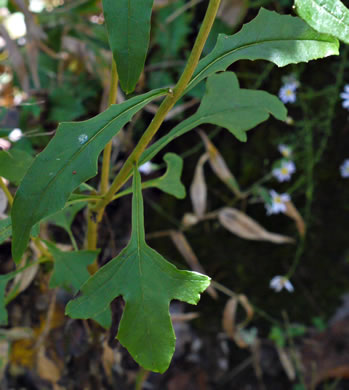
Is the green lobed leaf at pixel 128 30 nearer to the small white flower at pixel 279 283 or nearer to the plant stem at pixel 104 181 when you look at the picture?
the plant stem at pixel 104 181

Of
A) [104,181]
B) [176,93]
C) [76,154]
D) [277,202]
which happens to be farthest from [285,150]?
[76,154]

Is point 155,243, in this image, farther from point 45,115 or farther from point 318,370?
point 318,370

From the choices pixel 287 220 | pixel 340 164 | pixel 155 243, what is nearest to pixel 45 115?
pixel 155 243

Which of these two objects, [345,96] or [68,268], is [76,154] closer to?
[68,268]

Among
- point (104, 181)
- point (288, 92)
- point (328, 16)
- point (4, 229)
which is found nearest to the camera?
point (328, 16)

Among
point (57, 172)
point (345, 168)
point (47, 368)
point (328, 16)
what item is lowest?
point (47, 368)

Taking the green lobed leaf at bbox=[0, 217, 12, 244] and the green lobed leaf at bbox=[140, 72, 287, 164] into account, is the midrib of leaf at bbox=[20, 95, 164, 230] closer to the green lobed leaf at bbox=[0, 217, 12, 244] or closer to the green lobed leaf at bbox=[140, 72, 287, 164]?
the green lobed leaf at bbox=[0, 217, 12, 244]

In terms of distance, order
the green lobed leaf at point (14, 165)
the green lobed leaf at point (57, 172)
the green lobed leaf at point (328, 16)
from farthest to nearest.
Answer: the green lobed leaf at point (14, 165), the green lobed leaf at point (57, 172), the green lobed leaf at point (328, 16)

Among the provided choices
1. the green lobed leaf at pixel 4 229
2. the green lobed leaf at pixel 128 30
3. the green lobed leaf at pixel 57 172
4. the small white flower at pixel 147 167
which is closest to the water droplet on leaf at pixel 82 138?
the green lobed leaf at pixel 57 172
